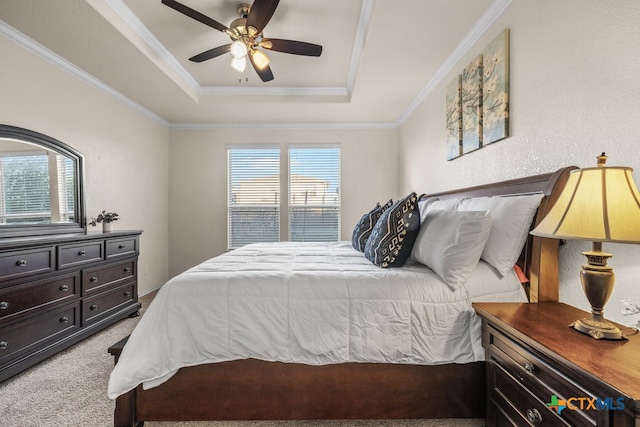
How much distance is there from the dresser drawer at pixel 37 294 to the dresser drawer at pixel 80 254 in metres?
0.11

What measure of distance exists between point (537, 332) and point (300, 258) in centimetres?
144

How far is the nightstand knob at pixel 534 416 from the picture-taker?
1022 mm

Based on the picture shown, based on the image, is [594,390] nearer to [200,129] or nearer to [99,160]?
[99,160]

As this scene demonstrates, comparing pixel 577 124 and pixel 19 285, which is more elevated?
pixel 577 124

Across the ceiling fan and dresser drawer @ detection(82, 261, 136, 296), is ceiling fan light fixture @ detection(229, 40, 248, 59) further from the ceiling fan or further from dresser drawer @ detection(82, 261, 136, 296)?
dresser drawer @ detection(82, 261, 136, 296)

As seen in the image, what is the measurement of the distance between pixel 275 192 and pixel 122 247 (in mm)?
2254

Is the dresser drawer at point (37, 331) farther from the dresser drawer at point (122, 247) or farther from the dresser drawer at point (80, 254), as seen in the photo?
the dresser drawer at point (122, 247)

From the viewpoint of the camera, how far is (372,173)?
4656mm

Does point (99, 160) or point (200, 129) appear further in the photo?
point (200, 129)

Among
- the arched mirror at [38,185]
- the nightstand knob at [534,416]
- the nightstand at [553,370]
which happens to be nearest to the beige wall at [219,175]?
the arched mirror at [38,185]

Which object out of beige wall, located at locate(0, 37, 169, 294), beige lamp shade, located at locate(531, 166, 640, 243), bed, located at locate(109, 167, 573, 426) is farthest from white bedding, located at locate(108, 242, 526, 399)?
beige wall, located at locate(0, 37, 169, 294)

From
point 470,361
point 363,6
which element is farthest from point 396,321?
point 363,6

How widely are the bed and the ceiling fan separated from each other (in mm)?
1760

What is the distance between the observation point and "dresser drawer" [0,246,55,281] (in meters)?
1.90
